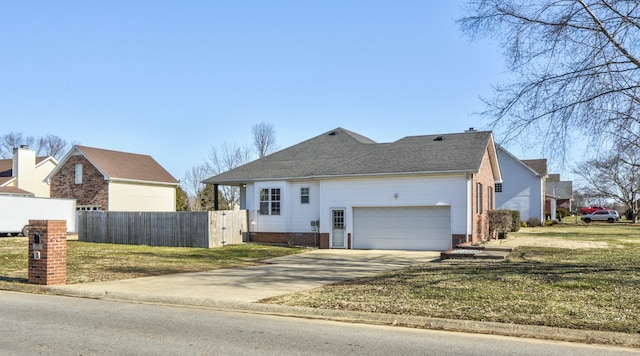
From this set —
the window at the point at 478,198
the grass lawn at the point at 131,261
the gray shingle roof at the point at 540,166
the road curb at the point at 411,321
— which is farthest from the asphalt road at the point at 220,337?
the gray shingle roof at the point at 540,166

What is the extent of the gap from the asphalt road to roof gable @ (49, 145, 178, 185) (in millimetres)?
31322

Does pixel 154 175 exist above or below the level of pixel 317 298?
above

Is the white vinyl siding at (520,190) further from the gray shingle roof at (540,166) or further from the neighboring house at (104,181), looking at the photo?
the neighboring house at (104,181)

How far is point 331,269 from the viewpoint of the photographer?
16.6m

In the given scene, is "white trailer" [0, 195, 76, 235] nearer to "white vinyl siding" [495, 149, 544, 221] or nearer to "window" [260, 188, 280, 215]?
"window" [260, 188, 280, 215]

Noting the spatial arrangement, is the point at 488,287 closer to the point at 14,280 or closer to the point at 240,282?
the point at 240,282

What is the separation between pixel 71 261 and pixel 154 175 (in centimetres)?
2594

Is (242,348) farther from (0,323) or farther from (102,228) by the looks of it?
(102,228)

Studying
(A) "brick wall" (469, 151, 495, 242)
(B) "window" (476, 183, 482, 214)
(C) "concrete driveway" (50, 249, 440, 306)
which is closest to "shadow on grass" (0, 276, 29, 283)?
(C) "concrete driveway" (50, 249, 440, 306)

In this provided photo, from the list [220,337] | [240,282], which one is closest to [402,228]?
[240,282]

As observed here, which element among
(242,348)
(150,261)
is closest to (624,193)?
(150,261)

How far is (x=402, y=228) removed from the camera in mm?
24688

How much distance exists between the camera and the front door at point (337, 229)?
26.0m

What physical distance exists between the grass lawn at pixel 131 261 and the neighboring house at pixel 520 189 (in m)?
30.4
